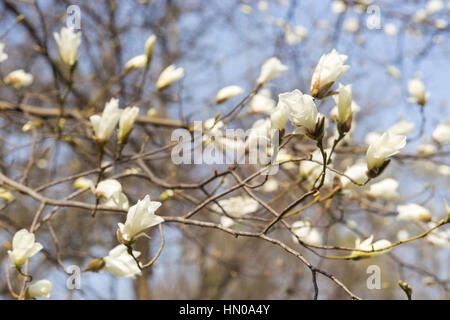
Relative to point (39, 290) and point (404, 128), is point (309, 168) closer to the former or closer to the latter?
point (404, 128)

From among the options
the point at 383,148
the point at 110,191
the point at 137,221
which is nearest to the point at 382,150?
the point at 383,148

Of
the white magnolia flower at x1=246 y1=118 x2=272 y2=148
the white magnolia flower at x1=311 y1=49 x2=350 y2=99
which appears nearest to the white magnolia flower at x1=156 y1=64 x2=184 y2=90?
the white magnolia flower at x1=246 y1=118 x2=272 y2=148

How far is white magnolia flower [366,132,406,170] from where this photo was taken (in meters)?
1.04

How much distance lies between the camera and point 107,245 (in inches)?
128

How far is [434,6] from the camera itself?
3.29 meters

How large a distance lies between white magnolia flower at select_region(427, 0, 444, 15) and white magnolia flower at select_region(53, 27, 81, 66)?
2.85 metres

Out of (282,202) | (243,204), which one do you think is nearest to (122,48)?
(282,202)

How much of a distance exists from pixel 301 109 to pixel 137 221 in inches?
18.8

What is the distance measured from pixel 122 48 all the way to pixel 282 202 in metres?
1.88

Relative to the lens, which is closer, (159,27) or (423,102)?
(423,102)

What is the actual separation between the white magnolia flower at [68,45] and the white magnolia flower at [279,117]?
84 centimetres

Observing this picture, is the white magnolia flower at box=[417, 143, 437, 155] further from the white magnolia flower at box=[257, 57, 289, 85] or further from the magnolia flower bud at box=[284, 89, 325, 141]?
the magnolia flower bud at box=[284, 89, 325, 141]

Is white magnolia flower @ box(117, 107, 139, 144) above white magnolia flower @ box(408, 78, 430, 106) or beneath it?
beneath
